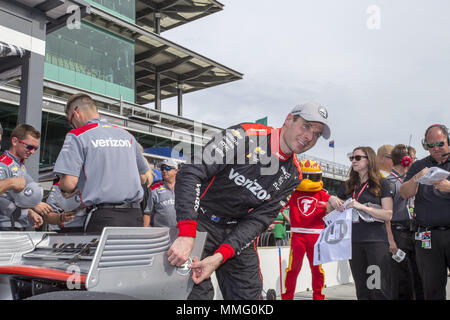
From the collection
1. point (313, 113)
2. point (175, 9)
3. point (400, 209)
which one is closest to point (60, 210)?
point (313, 113)

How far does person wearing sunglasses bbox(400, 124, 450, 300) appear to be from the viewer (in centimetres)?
357

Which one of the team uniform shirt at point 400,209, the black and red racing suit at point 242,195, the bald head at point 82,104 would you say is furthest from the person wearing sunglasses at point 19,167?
the team uniform shirt at point 400,209

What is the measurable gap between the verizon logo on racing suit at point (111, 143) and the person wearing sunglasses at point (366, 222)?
7.34 ft

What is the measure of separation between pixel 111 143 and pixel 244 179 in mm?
1057

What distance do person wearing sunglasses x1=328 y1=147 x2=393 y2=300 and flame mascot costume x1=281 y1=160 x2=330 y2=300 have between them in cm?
112

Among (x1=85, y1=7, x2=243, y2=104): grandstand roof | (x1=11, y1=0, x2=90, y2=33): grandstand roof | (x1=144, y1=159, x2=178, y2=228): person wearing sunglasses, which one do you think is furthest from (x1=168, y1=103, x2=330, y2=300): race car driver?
(x1=85, y1=7, x2=243, y2=104): grandstand roof

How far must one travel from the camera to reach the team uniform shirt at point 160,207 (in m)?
5.88

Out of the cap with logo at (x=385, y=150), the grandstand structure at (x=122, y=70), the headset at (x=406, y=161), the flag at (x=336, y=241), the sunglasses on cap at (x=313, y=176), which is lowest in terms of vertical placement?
the flag at (x=336, y=241)

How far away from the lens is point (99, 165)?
2.84 metres

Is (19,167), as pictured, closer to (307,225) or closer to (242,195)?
(242,195)

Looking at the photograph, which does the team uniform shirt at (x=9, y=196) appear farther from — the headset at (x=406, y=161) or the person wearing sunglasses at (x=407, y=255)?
the headset at (x=406, y=161)

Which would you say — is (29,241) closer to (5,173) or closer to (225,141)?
(225,141)

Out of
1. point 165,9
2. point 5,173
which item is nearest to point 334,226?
point 5,173
